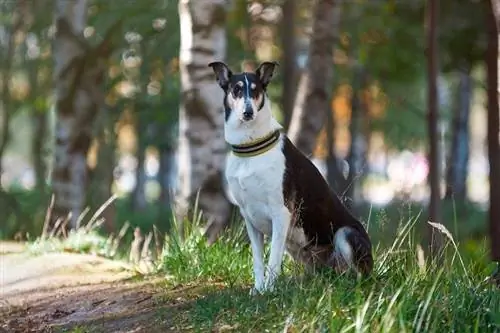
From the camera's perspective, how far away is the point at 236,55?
19734 mm

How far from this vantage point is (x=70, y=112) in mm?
15328

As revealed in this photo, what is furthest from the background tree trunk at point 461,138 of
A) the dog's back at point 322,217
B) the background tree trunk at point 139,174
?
the dog's back at point 322,217

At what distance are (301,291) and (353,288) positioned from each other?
1.15 ft

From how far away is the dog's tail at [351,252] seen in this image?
24.1 feet

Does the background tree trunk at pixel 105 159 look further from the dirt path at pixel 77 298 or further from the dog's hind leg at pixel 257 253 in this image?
the dog's hind leg at pixel 257 253

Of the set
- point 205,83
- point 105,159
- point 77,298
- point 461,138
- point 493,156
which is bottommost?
point 461,138

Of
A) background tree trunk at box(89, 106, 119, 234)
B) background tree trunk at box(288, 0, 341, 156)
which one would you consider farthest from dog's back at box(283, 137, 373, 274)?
background tree trunk at box(89, 106, 119, 234)

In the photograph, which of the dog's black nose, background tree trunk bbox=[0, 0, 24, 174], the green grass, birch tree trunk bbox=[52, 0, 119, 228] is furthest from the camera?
background tree trunk bbox=[0, 0, 24, 174]

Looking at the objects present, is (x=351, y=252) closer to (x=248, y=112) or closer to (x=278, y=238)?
(x=278, y=238)

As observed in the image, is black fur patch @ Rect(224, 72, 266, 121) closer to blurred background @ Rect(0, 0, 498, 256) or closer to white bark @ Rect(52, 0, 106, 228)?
blurred background @ Rect(0, 0, 498, 256)

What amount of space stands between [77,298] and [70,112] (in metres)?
7.39

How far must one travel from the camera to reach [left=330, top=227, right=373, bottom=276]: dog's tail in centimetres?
734

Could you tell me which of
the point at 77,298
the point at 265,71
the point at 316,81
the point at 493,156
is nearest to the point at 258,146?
the point at 265,71

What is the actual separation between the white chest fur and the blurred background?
0.81m
